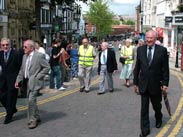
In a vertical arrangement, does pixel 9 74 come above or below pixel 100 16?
below

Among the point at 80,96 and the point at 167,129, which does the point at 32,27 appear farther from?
the point at 167,129

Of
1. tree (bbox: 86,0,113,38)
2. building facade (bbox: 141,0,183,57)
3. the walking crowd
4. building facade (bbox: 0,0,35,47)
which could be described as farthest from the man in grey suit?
tree (bbox: 86,0,113,38)

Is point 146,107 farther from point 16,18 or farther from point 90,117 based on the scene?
point 16,18

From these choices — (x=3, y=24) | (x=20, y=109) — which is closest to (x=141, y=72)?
(x=20, y=109)

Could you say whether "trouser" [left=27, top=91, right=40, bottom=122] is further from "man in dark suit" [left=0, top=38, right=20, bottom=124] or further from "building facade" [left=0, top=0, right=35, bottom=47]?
"building facade" [left=0, top=0, right=35, bottom=47]

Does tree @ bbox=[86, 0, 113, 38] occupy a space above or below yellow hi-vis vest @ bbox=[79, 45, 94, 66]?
above

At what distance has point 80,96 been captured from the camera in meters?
13.8

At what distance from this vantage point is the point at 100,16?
308 ft

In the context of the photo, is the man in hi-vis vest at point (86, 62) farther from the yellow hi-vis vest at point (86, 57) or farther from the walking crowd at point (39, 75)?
the walking crowd at point (39, 75)

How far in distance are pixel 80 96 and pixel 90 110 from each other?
272 cm

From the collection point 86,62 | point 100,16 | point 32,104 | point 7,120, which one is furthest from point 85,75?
point 100,16

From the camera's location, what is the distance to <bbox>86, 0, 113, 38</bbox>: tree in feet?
305

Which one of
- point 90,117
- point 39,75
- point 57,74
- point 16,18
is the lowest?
point 90,117

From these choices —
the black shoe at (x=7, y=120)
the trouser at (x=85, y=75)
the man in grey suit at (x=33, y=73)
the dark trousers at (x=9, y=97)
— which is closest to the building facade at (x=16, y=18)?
the trouser at (x=85, y=75)
